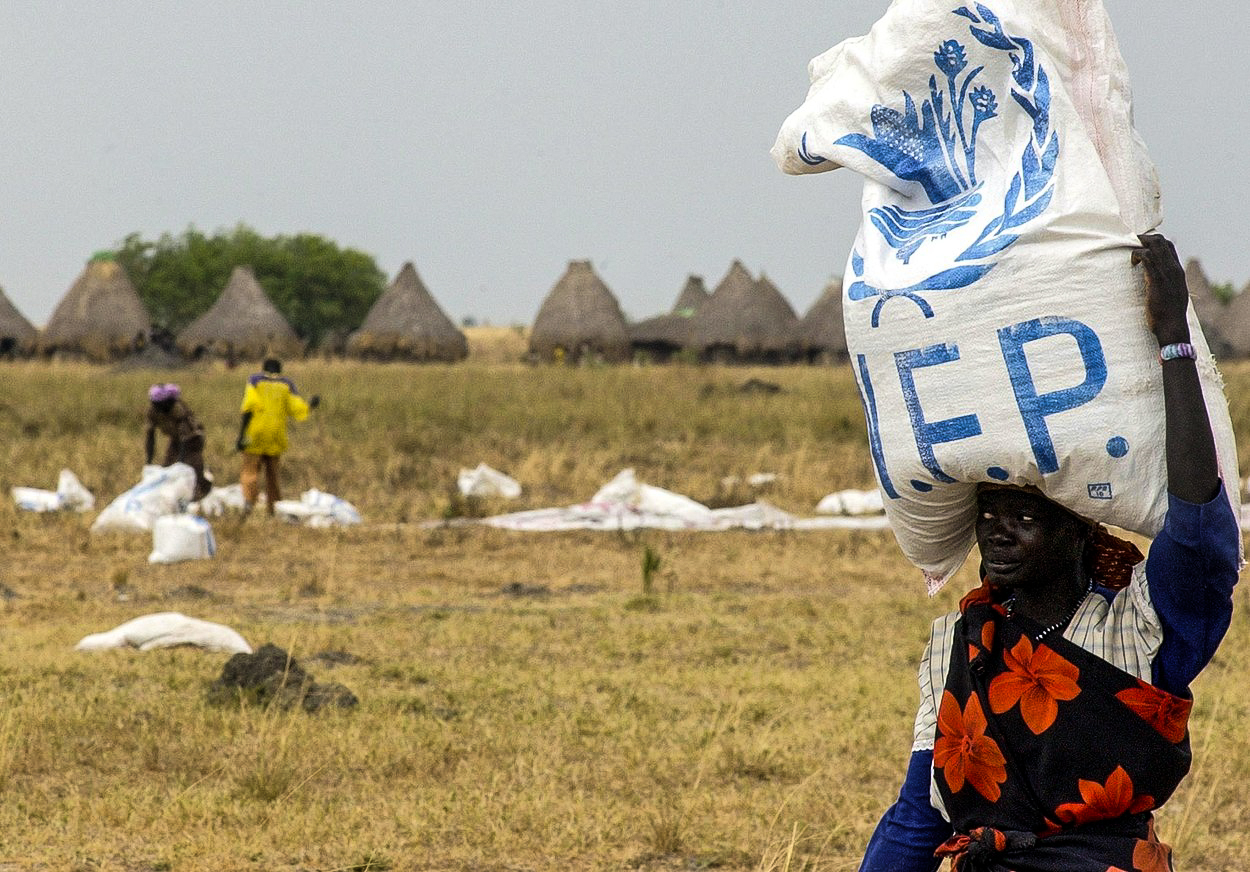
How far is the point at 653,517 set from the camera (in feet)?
41.0

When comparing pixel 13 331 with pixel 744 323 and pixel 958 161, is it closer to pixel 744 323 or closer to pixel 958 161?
pixel 744 323

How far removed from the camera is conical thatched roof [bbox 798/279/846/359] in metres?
38.6

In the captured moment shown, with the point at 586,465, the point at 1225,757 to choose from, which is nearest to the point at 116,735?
the point at 1225,757

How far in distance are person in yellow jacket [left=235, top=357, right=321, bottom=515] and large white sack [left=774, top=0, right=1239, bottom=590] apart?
34.1 ft

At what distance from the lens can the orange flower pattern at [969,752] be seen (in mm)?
2299

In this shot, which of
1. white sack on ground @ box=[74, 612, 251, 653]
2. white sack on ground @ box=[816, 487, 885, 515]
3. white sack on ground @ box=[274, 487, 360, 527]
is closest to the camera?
white sack on ground @ box=[74, 612, 251, 653]

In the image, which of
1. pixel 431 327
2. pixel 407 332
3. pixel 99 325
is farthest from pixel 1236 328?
pixel 99 325

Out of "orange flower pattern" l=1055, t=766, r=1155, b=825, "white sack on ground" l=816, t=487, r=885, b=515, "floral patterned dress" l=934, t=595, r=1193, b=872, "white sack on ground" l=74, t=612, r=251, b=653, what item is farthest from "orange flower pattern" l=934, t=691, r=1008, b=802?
"white sack on ground" l=816, t=487, r=885, b=515

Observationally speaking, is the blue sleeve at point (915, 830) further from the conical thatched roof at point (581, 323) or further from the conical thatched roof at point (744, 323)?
the conical thatched roof at point (744, 323)

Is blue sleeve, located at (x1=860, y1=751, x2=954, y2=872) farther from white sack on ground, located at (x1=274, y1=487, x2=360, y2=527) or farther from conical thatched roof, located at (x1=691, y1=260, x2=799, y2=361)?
conical thatched roof, located at (x1=691, y1=260, x2=799, y2=361)

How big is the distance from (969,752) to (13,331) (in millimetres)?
38381

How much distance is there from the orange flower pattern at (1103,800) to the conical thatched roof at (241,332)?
34.7 m

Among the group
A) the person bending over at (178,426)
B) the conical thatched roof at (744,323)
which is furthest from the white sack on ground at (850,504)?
the conical thatched roof at (744,323)

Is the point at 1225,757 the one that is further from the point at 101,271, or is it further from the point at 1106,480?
the point at 101,271
